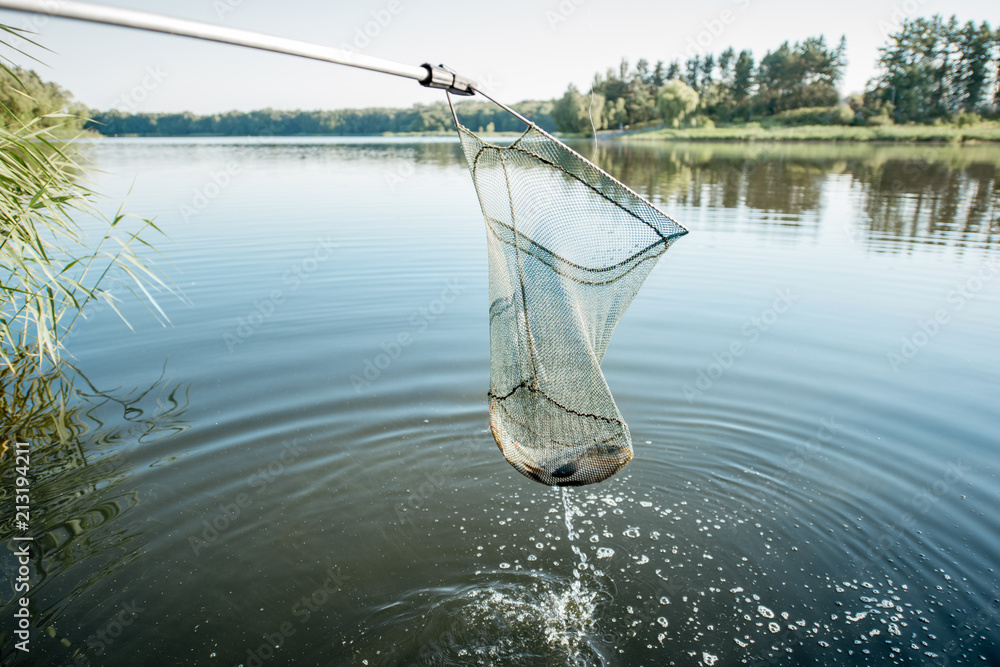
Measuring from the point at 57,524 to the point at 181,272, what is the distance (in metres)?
7.30

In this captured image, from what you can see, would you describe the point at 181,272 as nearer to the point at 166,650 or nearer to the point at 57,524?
the point at 57,524

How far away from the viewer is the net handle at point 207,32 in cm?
142

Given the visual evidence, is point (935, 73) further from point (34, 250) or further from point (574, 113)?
point (34, 250)

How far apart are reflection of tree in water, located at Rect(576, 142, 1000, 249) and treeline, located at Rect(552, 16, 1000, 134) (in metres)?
33.4

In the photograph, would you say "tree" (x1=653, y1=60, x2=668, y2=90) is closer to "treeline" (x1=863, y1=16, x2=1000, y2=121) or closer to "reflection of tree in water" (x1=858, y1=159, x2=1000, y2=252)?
"treeline" (x1=863, y1=16, x2=1000, y2=121)

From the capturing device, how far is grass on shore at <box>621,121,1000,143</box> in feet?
146

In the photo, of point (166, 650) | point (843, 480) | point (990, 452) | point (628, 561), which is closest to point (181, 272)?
point (166, 650)

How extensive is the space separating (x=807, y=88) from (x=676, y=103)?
20874 millimetres

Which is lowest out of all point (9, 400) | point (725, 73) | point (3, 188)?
point (9, 400)

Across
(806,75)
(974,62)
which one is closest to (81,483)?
(974,62)

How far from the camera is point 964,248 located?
11.5m

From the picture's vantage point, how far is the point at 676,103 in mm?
68500

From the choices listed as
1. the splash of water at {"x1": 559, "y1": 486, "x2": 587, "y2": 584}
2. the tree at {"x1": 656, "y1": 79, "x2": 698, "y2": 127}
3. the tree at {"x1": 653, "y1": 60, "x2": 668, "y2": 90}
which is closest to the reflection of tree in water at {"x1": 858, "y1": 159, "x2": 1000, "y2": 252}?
the splash of water at {"x1": 559, "y1": 486, "x2": 587, "y2": 584}

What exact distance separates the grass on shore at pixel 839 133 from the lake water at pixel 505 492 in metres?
46.0
